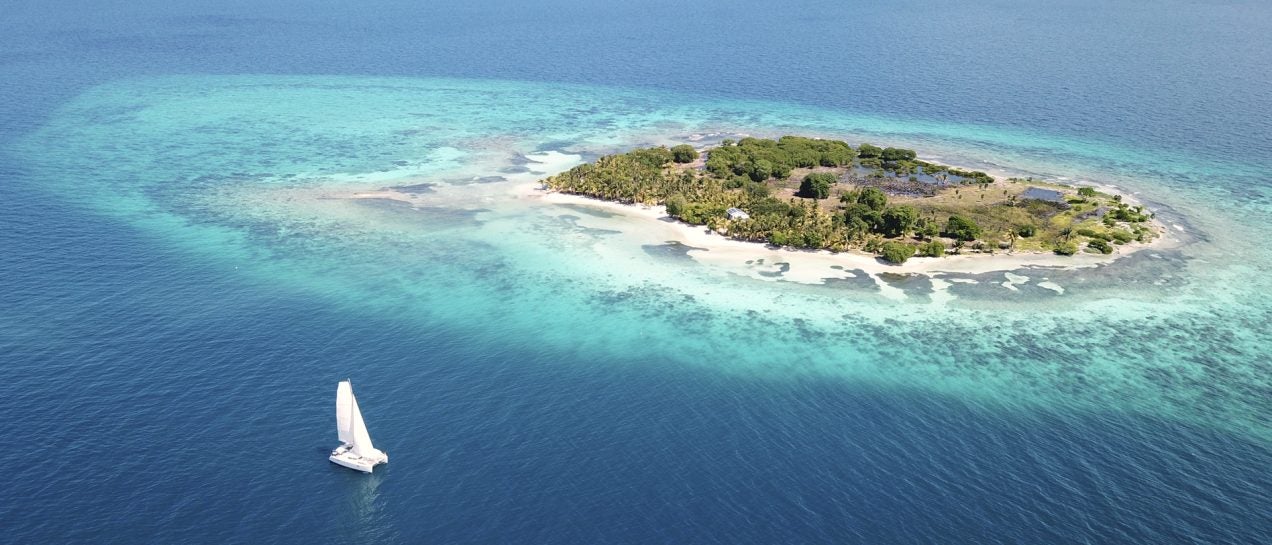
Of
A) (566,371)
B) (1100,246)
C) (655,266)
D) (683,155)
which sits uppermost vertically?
(683,155)

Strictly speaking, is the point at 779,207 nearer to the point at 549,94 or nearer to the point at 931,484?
the point at 931,484

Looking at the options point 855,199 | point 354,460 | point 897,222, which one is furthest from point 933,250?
point 354,460

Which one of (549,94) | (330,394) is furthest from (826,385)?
(549,94)

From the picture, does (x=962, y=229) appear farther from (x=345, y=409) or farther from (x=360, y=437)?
(x=345, y=409)

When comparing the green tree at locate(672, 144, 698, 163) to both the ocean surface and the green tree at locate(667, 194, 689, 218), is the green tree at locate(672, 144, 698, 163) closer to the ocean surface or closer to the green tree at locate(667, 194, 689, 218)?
the ocean surface

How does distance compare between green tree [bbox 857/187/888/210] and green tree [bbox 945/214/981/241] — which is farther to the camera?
green tree [bbox 857/187/888/210]

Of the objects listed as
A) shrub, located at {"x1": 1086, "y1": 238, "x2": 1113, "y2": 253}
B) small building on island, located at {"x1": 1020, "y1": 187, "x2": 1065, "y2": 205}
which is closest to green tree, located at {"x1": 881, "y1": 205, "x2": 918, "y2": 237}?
shrub, located at {"x1": 1086, "y1": 238, "x2": 1113, "y2": 253}

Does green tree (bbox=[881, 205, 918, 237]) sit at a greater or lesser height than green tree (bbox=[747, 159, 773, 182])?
lesser
